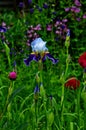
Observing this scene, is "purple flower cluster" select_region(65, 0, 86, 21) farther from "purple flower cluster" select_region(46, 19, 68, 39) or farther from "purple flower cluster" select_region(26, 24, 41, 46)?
"purple flower cluster" select_region(26, 24, 41, 46)

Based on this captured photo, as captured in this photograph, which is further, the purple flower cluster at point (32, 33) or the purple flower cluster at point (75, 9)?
the purple flower cluster at point (75, 9)

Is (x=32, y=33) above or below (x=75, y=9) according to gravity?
below

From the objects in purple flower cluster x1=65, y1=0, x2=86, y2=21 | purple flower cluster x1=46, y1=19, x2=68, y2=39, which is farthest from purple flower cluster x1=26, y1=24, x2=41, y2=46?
purple flower cluster x1=65, y1=0, x2=86, y2=21

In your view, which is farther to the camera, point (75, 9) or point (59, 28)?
point (75, 9)

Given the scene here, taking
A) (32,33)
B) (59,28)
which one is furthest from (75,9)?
(32,33)

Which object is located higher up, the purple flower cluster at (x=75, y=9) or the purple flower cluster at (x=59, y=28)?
the purple flower cluster at (x=75, y=9)

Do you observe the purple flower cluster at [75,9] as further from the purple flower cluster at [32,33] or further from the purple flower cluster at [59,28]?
the purple flower cluster at [32,33]

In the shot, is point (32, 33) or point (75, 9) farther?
point (75, 9)

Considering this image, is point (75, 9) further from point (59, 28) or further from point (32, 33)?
point (32, 33)

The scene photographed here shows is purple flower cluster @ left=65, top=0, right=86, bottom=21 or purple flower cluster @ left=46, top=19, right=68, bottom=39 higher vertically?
purple flower cluster @ left=65, top=0, right=86, bottom=21

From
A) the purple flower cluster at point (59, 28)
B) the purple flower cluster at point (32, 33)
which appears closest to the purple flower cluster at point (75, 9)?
the purple flower cluster at point (59, 28)

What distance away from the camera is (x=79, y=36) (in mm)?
5914

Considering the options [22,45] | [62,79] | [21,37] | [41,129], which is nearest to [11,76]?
[62,79]

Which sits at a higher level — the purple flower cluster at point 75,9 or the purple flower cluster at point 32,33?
the purple flower cluster at point 75,9
